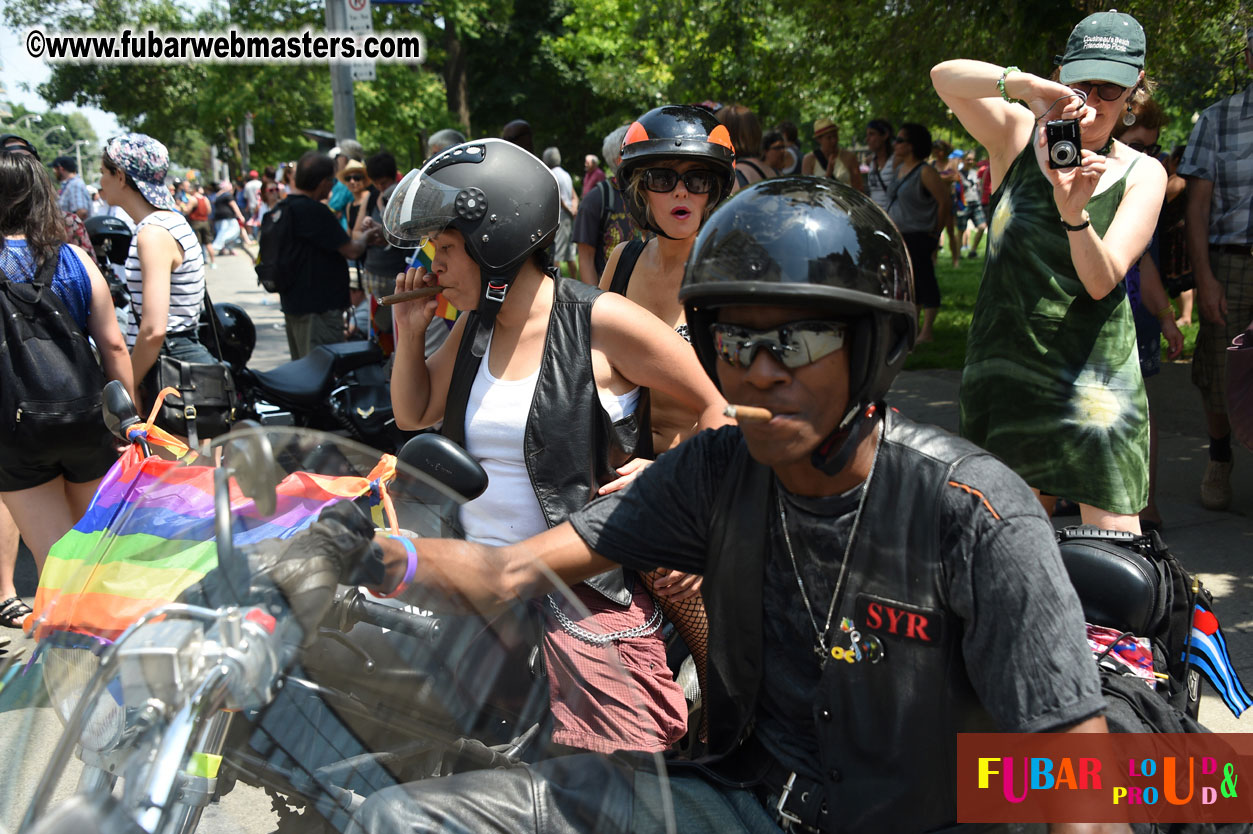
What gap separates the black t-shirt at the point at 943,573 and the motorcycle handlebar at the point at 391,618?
542 millimetres

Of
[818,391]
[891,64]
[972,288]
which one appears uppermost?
[891,64]

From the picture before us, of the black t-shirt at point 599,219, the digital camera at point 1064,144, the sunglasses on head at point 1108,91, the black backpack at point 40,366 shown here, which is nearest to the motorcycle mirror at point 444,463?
the digital camera at point 1064,144

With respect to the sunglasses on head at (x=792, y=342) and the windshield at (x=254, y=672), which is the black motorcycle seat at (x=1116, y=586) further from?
the windshield at (x=254, y=672)

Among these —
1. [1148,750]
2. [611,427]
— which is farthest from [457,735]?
[611,427]

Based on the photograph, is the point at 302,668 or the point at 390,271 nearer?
the point at 302,668

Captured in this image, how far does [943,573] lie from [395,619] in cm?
80

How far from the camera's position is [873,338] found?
179cm

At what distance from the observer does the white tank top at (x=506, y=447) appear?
2717 millimetres

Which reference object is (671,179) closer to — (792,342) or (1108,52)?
(1108,52)

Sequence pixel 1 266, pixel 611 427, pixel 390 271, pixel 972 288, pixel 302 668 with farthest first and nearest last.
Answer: pixel 972 288
pixel 390 271
pixel 1 266
pixel 611 427
pixel 302 668

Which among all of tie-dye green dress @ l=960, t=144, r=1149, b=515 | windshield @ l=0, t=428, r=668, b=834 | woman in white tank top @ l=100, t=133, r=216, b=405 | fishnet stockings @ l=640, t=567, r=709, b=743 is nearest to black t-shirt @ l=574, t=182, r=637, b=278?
woman in white tank top @ l=100, t=133, r=216, b=405

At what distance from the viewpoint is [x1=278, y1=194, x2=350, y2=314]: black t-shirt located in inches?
309

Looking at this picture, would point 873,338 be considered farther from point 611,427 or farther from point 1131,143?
point 1131,143

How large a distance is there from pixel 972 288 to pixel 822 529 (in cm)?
1335
